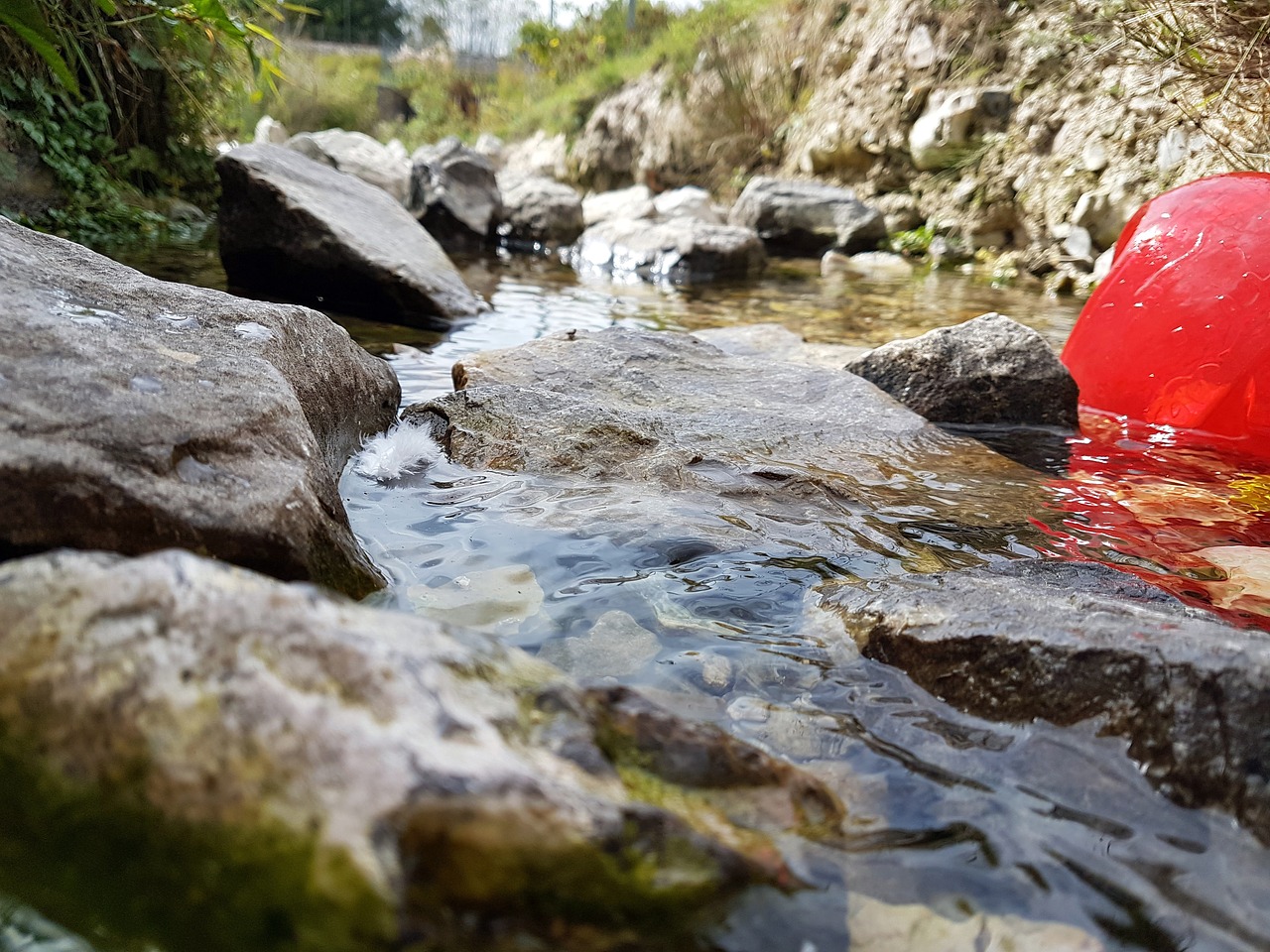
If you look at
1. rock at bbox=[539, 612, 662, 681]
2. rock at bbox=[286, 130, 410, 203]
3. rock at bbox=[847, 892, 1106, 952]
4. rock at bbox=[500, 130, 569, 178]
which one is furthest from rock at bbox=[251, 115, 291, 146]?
rock at bbox=[847, 892, 1106, 952]

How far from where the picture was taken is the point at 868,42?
12016 millimetres

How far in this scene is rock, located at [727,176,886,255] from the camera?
33.1 ft

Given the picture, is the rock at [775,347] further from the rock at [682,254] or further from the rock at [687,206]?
the rock at [687,206]

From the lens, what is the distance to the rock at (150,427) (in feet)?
4.63

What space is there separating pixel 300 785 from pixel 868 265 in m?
9.22

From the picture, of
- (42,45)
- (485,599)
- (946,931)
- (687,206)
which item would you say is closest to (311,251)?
(42,45)

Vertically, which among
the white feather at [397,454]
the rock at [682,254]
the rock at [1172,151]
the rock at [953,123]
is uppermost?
the rock at [953,123]

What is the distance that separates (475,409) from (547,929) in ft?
6.79

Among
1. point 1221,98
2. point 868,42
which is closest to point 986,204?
point 868,42

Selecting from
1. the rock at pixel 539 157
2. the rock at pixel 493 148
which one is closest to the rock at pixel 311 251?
the rock at pixel 539 157

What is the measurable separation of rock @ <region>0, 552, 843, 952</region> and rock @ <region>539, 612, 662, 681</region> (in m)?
0.45

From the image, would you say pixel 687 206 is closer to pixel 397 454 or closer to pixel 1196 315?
pixel 1196 315

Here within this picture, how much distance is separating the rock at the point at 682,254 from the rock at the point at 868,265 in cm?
82

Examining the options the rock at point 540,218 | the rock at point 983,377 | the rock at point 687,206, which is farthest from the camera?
the rock at point 687,206
